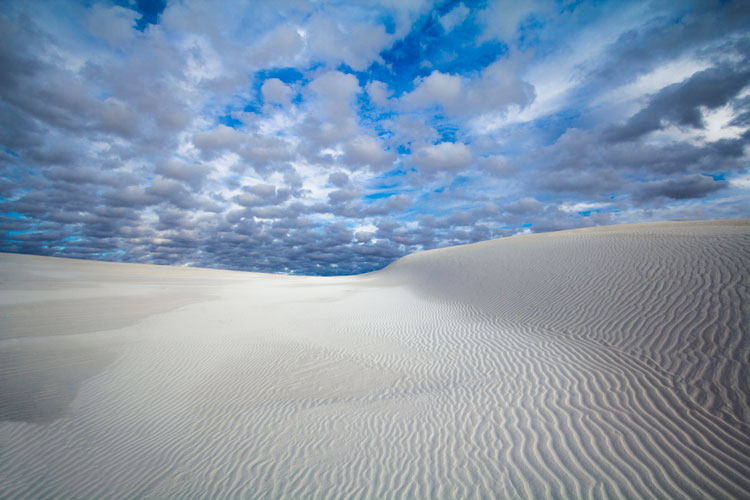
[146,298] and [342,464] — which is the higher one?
[146,298]

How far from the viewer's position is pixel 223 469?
17.4 feet

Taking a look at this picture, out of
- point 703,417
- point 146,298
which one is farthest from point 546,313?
point 146,298

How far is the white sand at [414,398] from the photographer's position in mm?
4730

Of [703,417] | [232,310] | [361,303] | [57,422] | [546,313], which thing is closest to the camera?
[703,417]

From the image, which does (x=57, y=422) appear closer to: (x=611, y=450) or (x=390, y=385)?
(x=390, y=385)

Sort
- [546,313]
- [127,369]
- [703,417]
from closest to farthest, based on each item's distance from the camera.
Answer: [703,417] → [127,369] → [546,313]

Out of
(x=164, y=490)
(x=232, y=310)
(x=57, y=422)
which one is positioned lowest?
(x=164, y=490)

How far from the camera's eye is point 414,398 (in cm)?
738

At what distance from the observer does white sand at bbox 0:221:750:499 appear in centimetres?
473

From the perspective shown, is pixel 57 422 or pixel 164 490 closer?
pixel 164 490

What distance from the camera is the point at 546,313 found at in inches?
518

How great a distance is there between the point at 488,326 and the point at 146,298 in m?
22.5

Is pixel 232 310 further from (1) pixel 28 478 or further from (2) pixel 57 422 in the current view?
(1) pixel 28 478

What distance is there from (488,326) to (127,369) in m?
13.3
